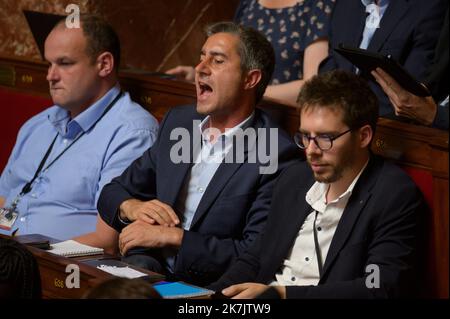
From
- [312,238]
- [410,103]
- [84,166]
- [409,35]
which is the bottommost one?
[312,238]

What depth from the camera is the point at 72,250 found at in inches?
106

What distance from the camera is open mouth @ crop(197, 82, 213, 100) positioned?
311 centimetres

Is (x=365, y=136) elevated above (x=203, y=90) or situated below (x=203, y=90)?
below

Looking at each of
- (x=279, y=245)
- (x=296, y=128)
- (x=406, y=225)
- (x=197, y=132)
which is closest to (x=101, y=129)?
(x=197, y=132)

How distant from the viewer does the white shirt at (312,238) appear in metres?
2.59

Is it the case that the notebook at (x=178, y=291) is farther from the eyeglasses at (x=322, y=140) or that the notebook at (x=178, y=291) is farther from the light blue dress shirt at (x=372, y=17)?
the light blue dress shirt at (x=372, y=17)

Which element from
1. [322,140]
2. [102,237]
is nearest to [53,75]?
[102,237]

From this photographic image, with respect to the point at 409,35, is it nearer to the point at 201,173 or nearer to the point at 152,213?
the point at 201,173

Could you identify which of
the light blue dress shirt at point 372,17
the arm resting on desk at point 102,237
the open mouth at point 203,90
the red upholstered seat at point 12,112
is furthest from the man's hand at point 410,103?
the red upholstered seat at point 12,112

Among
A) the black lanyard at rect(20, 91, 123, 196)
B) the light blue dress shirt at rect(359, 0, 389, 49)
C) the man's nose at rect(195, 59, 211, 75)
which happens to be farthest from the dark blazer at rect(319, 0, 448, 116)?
the black lanyard at rect(20, 91, 123, 196)

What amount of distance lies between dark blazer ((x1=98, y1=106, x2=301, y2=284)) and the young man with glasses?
13cm

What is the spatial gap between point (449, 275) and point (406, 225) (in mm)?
209

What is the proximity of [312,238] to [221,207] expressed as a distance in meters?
0.43

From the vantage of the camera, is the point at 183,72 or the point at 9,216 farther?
the point at 183,72
